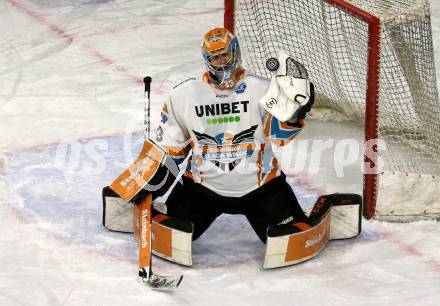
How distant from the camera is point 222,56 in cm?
358

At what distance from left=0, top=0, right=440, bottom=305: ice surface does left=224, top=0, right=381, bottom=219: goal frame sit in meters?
0.11

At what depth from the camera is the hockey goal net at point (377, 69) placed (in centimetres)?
397

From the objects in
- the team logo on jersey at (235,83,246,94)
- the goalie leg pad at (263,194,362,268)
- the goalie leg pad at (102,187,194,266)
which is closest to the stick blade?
the goalie leg pad at (102,187,194,266)

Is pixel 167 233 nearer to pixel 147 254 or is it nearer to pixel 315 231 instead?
pixel 147 254

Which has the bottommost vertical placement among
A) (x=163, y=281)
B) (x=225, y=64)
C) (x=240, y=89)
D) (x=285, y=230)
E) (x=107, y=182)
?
(x=107, y=182)

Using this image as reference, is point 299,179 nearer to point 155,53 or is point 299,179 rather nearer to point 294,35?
point 294,35

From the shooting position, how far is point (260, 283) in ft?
11.7

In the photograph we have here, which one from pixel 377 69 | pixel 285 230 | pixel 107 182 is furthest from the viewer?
pixel 107 182

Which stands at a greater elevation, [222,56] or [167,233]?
[222,56]

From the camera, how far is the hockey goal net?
3967 mm

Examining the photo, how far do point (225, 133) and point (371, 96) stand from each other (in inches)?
24.8

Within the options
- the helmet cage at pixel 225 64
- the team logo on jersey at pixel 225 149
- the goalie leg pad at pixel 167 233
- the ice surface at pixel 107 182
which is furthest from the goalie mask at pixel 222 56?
the ice surface at pixel 107 182

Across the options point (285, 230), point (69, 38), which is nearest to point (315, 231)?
point (285, 230)

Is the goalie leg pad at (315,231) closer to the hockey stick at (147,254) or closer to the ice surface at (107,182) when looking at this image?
the ice surface at (107,182)
